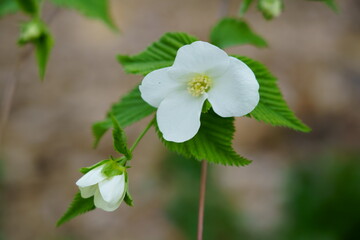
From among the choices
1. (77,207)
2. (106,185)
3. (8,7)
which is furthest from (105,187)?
(8,7)

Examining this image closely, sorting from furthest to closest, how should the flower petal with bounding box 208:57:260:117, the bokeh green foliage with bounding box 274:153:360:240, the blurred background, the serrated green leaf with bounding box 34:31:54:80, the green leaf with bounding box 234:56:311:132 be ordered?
the blurred background → the bokeh green foliage with bounding box 274:153:360:240 → the serrated green leaf with bounding box 34:31:54:80 → the green leaf with bounding box 234:56:311:132 → the flower petal with bounding box 208:57:260:117

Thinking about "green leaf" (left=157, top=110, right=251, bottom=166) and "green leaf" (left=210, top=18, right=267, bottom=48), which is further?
"green leaf" (left=210, top=18, right=267, bottom=48)

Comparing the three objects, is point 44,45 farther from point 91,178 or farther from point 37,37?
point 91,178

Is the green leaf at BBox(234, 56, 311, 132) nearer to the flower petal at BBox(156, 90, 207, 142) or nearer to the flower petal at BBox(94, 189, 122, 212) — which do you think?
the flower petal at BBox(156, 90, 207, 142)

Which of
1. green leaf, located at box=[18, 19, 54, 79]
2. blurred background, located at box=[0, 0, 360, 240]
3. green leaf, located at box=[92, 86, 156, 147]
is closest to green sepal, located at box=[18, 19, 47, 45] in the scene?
green leaf, located at box=[18, 19, 54, 79]

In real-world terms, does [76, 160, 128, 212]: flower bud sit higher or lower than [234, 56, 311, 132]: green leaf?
lower

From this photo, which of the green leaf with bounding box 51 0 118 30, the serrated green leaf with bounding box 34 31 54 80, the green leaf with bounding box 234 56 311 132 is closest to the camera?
the green leaf with bounding box 234 56 311 132
